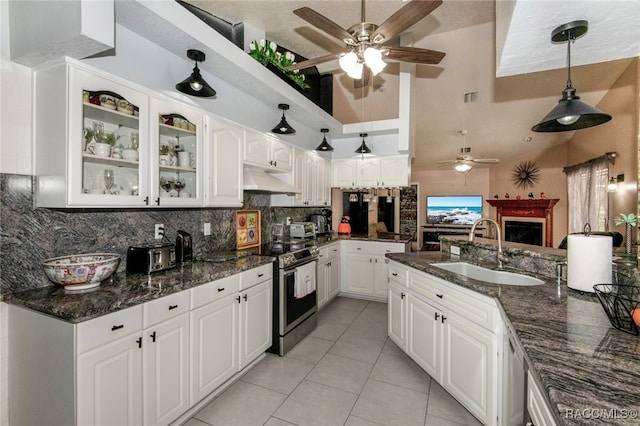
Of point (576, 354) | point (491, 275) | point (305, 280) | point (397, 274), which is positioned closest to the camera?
point (576, 354)

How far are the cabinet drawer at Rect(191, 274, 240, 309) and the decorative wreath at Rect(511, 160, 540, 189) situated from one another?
8.66 meters

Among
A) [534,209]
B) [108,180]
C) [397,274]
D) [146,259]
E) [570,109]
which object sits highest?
[570,109]

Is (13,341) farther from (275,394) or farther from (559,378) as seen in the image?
(559,378)

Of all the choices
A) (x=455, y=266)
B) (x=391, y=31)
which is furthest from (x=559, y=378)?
(x=391, y=31)

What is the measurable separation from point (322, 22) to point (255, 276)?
6.62 feet

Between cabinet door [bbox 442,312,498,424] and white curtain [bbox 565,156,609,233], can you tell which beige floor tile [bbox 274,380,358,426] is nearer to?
cabinet door [bbox 442,312,498,424]

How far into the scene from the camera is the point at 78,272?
1534 mm

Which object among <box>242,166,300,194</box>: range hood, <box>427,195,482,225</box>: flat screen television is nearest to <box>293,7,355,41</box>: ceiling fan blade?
<box>242,166,300,194</box>: range hood

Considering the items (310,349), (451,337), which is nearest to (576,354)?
(451,337)

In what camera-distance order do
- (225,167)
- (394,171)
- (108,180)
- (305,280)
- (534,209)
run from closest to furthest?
(108,180)
(225,167)
(305,280)
(394,171)
(534,209)

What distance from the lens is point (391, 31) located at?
2.04 meters

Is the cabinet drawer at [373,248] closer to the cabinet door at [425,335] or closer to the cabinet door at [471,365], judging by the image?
the cabinet door at [425,335]

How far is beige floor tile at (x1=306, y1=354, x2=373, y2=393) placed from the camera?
2332mm

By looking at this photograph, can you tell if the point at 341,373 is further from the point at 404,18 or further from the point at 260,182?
the point at 404,18
